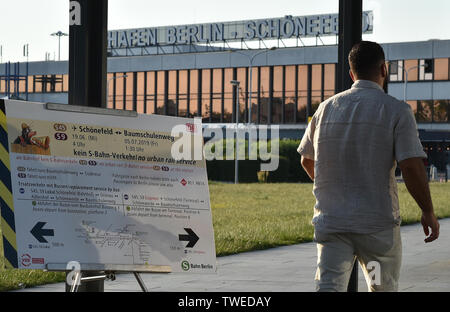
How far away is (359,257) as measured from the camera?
17.5 feet

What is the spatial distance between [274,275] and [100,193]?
5.15 meters

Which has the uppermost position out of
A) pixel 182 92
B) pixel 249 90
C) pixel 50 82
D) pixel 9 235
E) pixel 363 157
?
pixel 50 82

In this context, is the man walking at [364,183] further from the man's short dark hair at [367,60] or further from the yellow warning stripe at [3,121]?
the yellow warning stripe at [3,121]

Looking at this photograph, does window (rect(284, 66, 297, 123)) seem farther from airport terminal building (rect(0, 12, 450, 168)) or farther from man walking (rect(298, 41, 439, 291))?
man walking (rect(298, 41, 439, 291))

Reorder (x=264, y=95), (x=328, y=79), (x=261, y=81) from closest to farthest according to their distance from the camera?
1. (x=328, y=79)
2. (x=264, y=95)
3. (x=261, y=81)

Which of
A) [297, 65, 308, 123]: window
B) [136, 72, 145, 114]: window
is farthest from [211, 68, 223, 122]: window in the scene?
[297, 65, 308, 123]: window

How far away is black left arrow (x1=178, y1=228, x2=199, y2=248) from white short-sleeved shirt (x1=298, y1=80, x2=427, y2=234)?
1.37 metres

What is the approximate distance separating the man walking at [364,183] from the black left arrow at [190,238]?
4.49ft

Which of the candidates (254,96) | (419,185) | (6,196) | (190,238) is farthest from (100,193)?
(254,96)

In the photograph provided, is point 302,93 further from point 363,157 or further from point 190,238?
point 363,157

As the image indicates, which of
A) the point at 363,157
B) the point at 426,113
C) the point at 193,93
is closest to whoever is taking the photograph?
the point at 363,157

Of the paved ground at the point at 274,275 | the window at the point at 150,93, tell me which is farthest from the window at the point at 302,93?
the paved ground at the point at 274,275

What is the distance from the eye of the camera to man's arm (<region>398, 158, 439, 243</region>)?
17.1 ft
